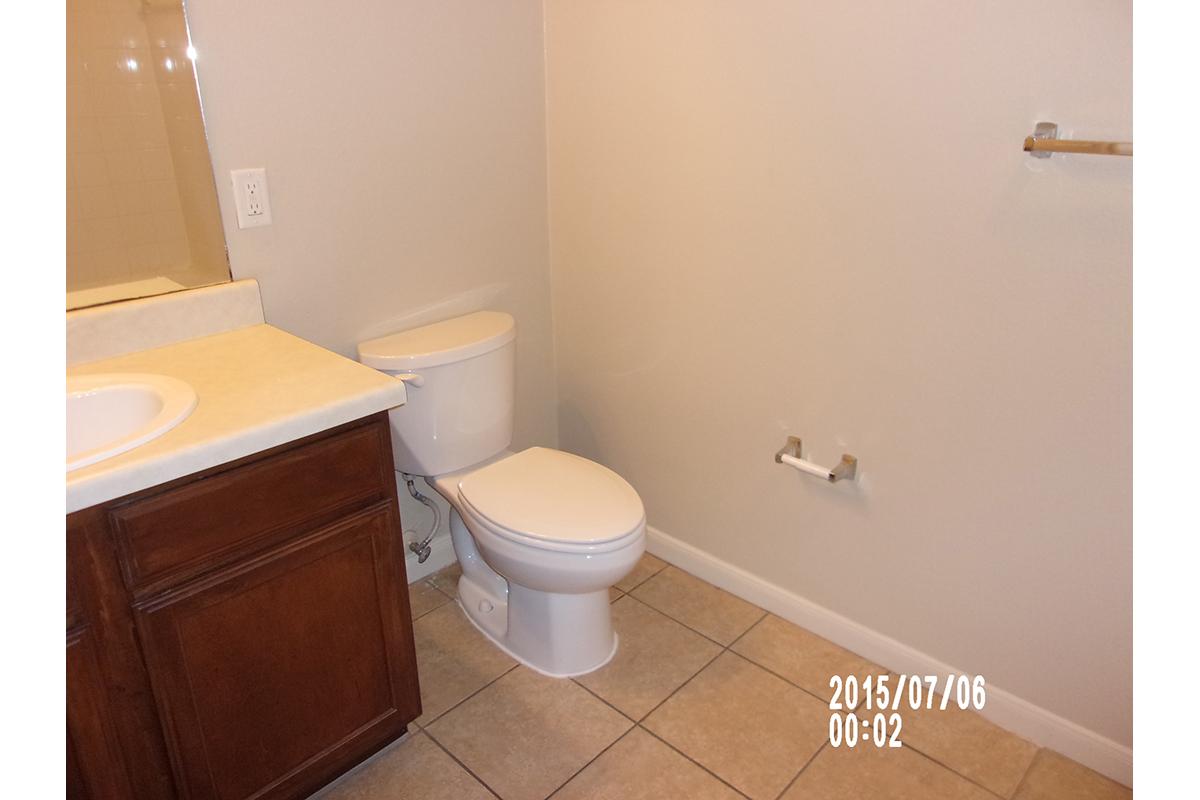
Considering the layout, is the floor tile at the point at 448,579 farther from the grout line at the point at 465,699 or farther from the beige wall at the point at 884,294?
the beige wall at the point at 884,294

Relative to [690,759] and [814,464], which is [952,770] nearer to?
[690,759]

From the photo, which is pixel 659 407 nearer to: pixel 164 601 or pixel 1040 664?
pixel 1040 664

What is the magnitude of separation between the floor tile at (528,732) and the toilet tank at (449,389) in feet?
1.86

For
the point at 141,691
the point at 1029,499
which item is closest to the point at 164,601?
the point at 141,691

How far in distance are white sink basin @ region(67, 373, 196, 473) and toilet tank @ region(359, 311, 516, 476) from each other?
0.55 meters

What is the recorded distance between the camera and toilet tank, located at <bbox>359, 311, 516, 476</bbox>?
1.92 m

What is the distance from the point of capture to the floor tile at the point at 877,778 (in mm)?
1643

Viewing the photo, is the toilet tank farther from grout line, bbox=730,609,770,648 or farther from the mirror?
grout line, bbox=730,609,770,648

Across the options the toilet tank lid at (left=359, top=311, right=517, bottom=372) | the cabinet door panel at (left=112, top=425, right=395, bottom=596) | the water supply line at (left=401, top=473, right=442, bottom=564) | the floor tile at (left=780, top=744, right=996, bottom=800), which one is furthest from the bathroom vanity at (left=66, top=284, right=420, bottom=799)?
the floor tile at (left=780, top=744, right=996, bottom=800)

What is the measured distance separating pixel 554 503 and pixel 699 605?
2.09 feet

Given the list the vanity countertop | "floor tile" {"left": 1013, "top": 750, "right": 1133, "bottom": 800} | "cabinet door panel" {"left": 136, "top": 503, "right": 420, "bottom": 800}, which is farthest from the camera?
"floor tile" {"left": 1013, "top": 750, "right": 1133, "bottom": 800}

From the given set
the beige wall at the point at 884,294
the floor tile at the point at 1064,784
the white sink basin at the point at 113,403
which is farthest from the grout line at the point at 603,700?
the white sink basin at the point at 113,403

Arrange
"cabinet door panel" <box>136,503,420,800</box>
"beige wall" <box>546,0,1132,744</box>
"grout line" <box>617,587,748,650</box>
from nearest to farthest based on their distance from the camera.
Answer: "cabinet door panel" <box>136,503,420,800</box> < "beige wall" <box>546,0,1132,744</box> < "grout line" <box>617,587,748,650</box>

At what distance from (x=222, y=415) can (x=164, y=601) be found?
11.9 inches
